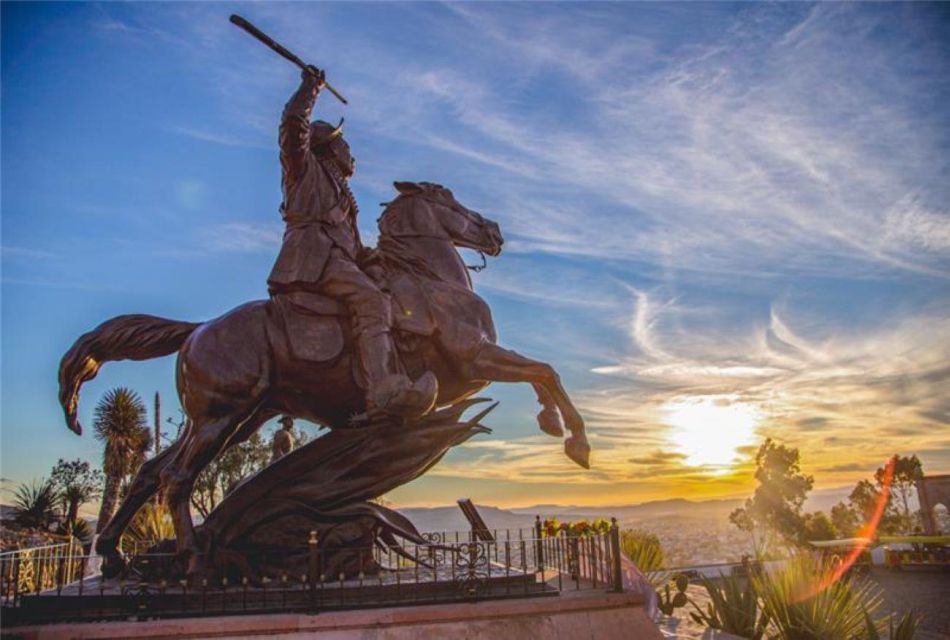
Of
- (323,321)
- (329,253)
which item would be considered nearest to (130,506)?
(323,321)

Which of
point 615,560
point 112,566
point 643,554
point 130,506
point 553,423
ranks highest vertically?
point 553,423

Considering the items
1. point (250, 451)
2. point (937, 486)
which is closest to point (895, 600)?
point (937, 486)

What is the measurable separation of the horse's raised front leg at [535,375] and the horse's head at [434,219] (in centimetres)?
178

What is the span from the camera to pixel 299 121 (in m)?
8.02

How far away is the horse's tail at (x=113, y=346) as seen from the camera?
25.9 feet

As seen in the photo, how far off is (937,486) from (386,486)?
3328 cm

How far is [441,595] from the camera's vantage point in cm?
661

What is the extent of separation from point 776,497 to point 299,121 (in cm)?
3934

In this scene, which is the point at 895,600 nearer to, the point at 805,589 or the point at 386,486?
the point at 805,589

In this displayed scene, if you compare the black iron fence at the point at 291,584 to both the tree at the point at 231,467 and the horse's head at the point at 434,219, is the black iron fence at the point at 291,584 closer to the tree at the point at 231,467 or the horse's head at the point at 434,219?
the horse's head at the point at 434,219

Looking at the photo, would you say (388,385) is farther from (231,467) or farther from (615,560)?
(231,467)

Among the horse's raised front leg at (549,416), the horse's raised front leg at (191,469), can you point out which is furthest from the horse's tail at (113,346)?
the horse's raised front leg at (549,416)

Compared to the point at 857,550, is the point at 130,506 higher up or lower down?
higher up

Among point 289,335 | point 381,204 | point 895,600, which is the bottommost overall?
point 895,600
